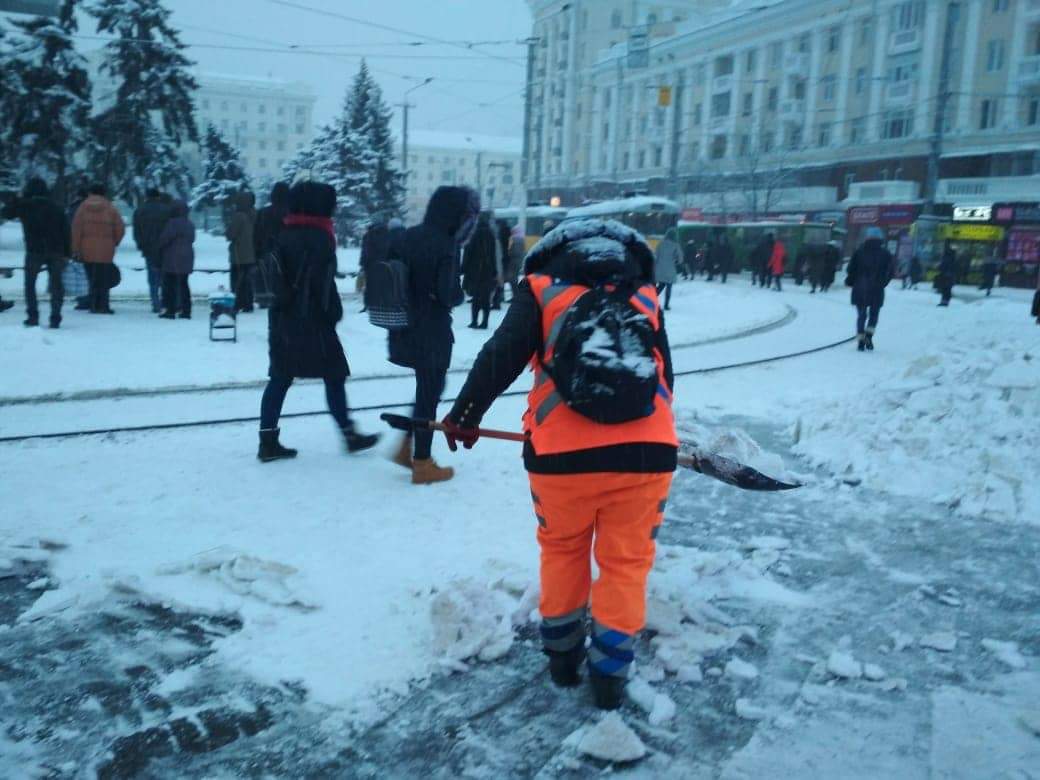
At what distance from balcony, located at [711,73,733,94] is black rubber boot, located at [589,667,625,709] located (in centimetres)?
6449

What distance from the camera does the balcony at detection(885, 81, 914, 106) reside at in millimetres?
50156

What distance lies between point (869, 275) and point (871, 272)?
0.05 m

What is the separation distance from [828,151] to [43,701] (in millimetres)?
57418

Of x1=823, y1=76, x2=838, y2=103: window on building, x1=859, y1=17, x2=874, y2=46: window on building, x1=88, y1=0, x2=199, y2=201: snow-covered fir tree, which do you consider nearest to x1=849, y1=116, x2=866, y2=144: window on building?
x1=823, y1=76, x2=838, y2=103: window on building

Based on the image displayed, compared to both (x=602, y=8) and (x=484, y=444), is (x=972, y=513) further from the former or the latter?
(x=602, y=8)

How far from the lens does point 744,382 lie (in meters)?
9.75

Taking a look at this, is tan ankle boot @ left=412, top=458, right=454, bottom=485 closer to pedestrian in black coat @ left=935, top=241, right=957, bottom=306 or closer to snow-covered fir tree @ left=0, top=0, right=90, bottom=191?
pedestrian in black coat @ left=935, top=241, right=957, bottom=306

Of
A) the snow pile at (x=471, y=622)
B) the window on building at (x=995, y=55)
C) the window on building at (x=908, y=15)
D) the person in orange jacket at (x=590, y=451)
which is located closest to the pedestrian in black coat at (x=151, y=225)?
the snow pile at (x=471, y=622)

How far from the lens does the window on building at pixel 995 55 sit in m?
45.9

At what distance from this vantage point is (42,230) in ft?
35.4

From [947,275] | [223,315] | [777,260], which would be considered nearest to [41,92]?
[777,260]

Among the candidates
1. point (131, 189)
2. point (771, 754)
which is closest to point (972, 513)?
point (771, 754)

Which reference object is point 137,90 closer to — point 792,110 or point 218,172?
point 218,172

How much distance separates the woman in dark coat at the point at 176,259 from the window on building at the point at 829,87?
50.5 m
